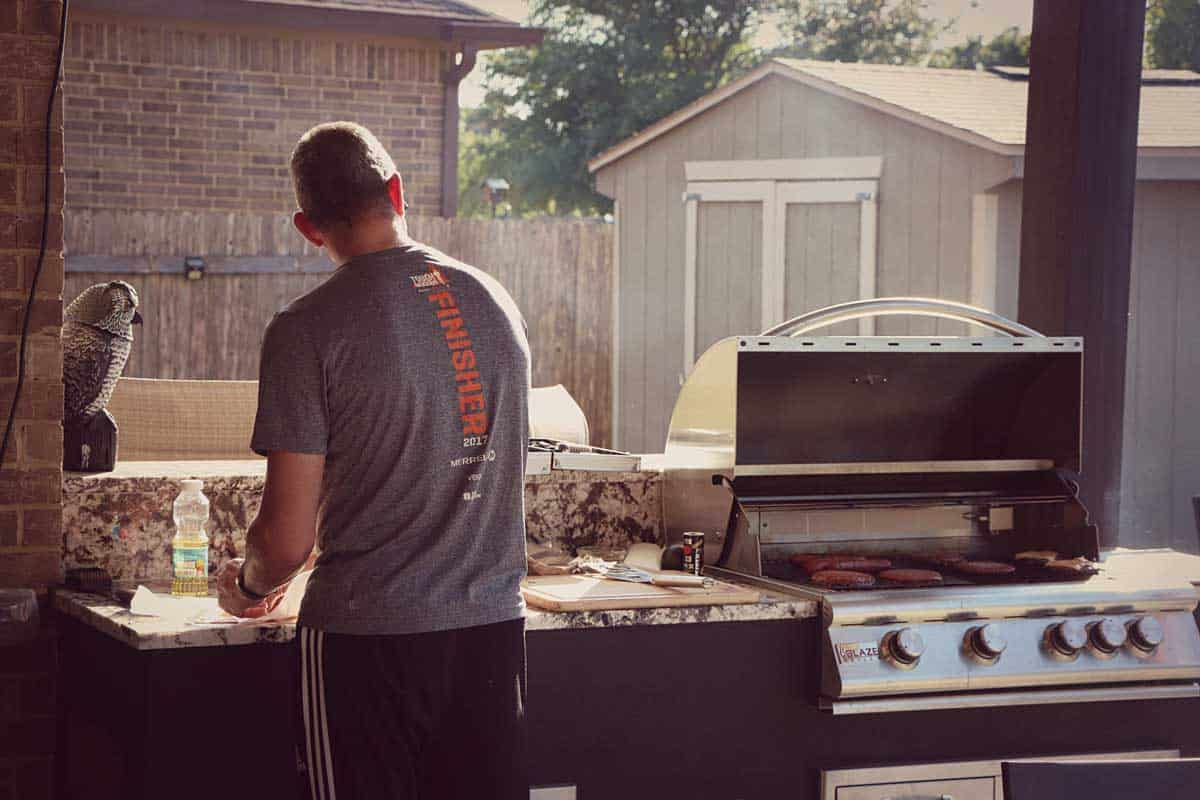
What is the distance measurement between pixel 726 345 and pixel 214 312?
7.46m

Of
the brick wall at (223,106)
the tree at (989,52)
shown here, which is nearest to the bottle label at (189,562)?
the brick wall at (223,106)

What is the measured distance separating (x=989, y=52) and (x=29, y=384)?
2602cm

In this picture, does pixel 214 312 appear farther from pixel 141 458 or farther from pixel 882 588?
pixel 882 588

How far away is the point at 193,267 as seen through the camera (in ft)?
32.2

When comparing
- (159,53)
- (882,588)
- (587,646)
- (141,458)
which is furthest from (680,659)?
(159,53)

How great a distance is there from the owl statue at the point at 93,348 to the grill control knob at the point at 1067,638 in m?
2.11

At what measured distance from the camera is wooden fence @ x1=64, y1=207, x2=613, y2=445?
9719 mm

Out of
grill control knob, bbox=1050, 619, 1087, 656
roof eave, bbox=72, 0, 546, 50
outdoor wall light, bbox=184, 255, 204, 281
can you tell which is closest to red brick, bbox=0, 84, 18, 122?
grill control knob, bbox=1050, 619, 1087, 656

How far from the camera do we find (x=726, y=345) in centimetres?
318

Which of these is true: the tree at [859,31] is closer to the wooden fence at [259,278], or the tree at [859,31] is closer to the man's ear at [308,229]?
the wooden fence at [259,278]

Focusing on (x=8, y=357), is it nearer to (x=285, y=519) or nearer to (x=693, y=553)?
(x=285, y=519)

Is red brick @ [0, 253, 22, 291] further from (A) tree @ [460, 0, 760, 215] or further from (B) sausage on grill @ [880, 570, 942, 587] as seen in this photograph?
(A) tree @ [460, 0, 760, 215]

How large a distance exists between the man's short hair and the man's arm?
399 millimetres

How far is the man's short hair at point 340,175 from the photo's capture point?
229cm
